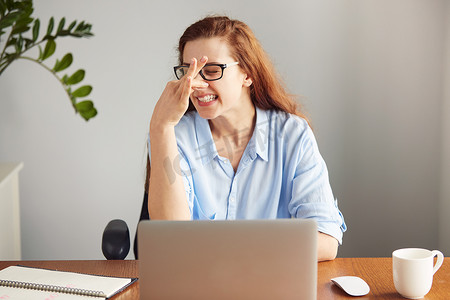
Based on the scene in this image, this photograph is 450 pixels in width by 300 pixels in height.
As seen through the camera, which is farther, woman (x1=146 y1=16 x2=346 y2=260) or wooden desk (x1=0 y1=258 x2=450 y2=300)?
woman (x1=146 y1=16 x2=346 y2=260)

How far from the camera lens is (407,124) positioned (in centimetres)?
259

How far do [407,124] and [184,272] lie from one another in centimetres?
189

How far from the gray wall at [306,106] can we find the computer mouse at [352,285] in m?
1.45

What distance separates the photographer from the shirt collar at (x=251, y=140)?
1775 millimetres

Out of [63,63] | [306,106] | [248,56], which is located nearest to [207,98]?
[248,56]

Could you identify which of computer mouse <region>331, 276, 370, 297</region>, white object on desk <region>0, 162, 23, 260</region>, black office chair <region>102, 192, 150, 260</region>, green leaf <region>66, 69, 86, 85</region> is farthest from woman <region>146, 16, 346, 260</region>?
white object on desk <region>0, 162, 23, 260</region>

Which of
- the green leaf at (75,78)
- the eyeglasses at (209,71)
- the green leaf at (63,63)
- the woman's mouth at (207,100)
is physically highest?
the eyeglasses at (209,71)

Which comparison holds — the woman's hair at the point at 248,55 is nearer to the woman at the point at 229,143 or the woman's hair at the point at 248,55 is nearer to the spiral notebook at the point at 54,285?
the woman at the point at 229,143

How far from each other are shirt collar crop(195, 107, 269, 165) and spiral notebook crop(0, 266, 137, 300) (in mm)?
614

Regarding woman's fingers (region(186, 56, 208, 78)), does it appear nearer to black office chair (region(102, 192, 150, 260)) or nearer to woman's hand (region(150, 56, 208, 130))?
woman's hand (region(150, 56, 208, 130))

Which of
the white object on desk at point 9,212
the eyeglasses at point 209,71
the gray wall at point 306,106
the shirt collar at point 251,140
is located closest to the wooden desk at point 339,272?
the shirt collar at point 251,140

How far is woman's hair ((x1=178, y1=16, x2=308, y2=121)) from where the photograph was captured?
5.83 ft

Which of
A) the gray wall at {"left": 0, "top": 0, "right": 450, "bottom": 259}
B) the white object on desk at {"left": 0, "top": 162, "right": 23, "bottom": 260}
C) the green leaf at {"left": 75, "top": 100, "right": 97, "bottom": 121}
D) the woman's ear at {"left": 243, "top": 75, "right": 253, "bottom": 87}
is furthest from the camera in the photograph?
the gray wall at {"left": 0, "top": 0, "right": 450, "bottom": 259}

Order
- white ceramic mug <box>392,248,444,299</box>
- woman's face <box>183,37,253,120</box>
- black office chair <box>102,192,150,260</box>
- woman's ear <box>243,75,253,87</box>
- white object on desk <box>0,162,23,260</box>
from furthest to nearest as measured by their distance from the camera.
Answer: white object on desk <box>0,162,23,260</box> → woman's ear <box>243,75,253,87</box> → woman's face <box>183,37,253,120</box> → black office chair <box>102,192,150,260</box> → white ceramic mug <box>392,248,444,299</box>
